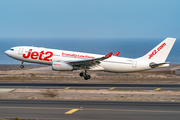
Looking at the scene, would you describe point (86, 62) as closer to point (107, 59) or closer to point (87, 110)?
Result: point (107, 59)

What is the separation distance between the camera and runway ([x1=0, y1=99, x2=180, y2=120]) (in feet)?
65.9

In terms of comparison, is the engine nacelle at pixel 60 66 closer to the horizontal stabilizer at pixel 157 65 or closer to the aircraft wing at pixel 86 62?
the aircraft wing at pixel 86 62

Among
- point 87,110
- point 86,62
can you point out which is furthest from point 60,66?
point 87,110

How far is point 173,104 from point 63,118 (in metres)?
11.4

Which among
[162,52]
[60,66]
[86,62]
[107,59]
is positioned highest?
[162,52]

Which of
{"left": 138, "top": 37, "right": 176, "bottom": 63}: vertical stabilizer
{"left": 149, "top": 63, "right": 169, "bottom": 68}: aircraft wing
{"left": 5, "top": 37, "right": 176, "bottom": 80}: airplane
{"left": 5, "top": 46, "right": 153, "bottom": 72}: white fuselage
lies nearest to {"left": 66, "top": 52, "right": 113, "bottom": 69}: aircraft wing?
{"left": 5, "top": 37, "right": 176, "bottom": 80}: airplane

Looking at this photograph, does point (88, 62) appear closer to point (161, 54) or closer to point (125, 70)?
point (125, 70)

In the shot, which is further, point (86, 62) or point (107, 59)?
point (107, 59)

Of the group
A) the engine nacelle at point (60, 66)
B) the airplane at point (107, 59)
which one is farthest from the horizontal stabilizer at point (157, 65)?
the engine nacelle at point (60, 66)

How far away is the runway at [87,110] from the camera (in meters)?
20.1

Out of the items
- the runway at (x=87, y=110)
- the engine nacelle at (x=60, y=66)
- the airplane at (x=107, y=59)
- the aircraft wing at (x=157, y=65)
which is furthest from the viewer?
the airplane at (x=107, y=59)

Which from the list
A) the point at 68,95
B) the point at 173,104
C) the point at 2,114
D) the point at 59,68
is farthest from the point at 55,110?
the point at 59,68

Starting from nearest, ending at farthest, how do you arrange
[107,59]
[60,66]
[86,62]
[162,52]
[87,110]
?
[87,110], [60,66], [86,62], [162,52], [107,59]

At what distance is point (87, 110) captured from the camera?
73.6ft
